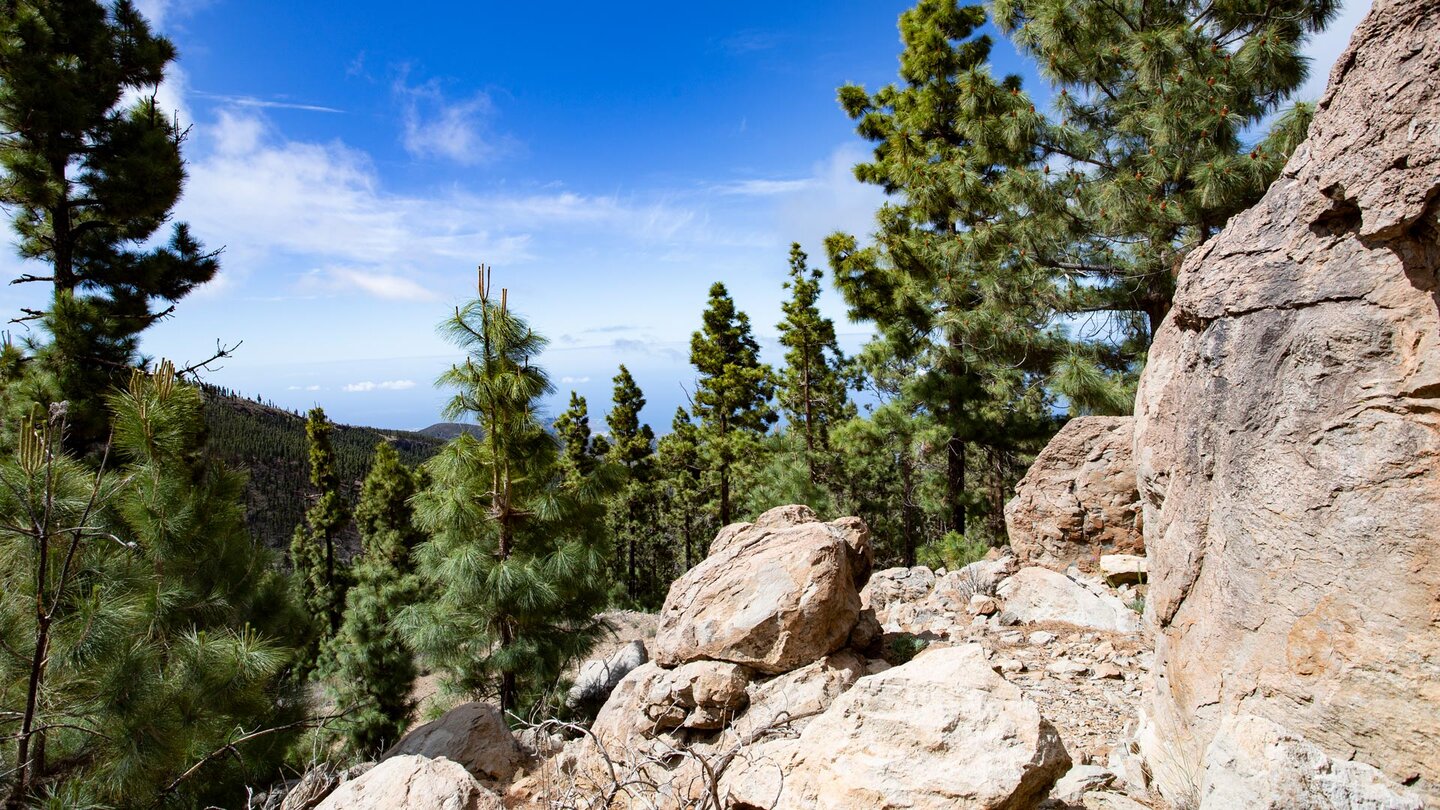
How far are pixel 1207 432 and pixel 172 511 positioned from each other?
23.2 ft

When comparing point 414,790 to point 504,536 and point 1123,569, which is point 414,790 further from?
point 1123,569

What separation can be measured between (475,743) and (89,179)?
29.6 feet

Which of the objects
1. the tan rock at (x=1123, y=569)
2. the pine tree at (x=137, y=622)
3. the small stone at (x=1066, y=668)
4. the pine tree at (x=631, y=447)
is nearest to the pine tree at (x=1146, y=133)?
the tan rock at (x=1123, y=569)

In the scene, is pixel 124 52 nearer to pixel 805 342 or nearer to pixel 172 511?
pixel 172 511

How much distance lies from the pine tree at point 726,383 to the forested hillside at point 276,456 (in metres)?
34.3

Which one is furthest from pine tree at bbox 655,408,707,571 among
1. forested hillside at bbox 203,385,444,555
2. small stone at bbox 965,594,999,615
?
forested hillside at bbox 203,385,444,555

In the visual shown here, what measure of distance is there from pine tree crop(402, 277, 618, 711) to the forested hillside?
45.8 m

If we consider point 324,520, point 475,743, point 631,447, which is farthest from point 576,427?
point 475,743

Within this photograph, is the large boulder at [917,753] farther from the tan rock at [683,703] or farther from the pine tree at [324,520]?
the pine tree at [324,520]

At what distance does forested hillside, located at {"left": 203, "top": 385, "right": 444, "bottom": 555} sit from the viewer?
53.2 meters

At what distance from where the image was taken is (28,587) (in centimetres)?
456

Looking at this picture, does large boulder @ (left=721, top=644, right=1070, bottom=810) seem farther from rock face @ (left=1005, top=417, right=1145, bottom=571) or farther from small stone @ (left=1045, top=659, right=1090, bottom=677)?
rock face @ (left=1005, top=417, right=1145, bottom=571)

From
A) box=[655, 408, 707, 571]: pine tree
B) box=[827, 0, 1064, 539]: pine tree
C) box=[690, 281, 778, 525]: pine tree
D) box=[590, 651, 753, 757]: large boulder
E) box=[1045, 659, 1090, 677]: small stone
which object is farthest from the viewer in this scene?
box=[655, 408, 707, 571]: pine tree

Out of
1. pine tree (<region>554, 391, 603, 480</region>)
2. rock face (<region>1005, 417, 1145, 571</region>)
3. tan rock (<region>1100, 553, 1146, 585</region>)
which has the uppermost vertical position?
pine tree (<region>554, 391, 603, 480</region>)
